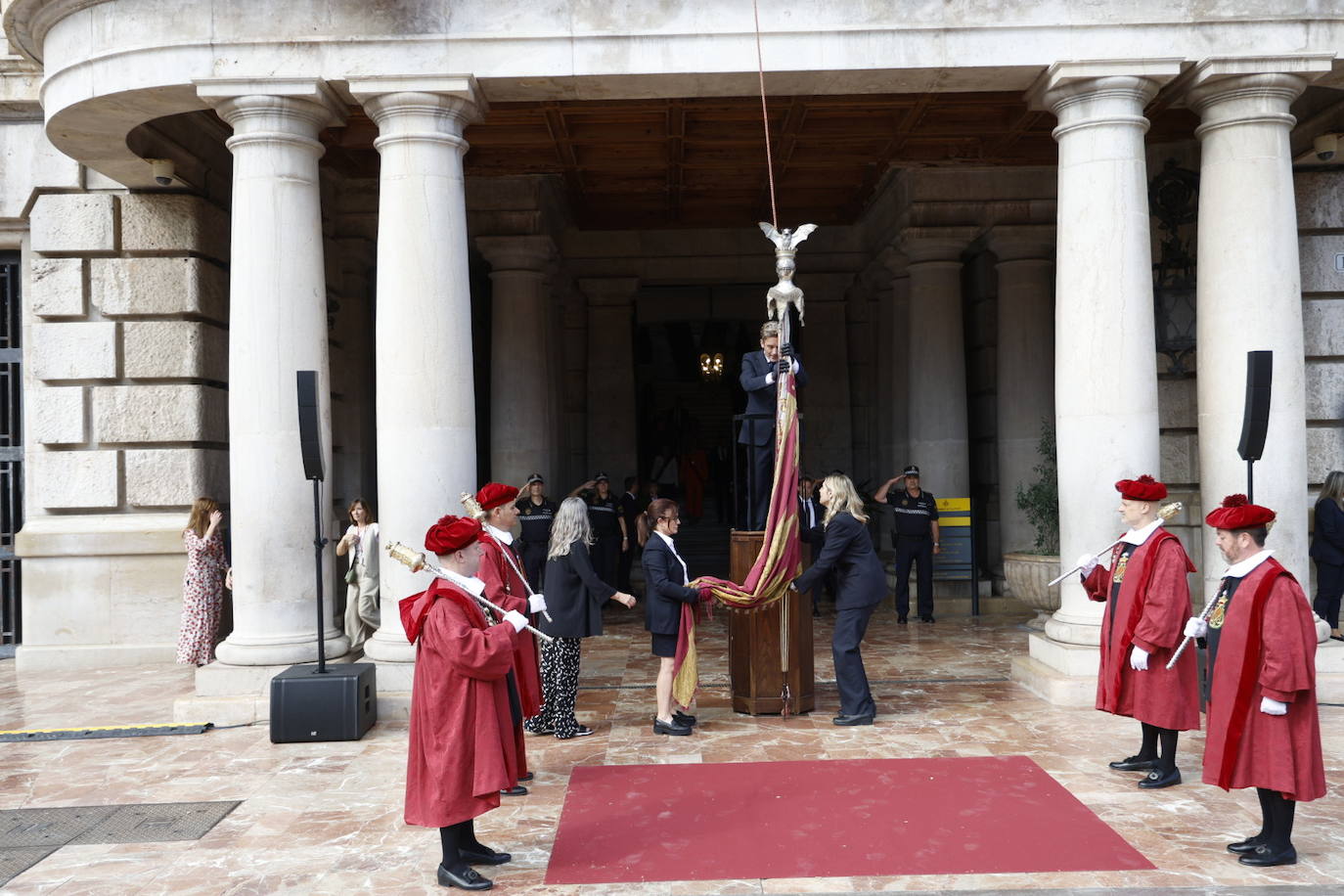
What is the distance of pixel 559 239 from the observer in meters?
17.0

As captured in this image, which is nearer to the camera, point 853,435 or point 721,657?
point 721,657

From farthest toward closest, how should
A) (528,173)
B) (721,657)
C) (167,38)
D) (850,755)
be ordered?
(528,173) → (721,657) → (167,38) → (850,755)

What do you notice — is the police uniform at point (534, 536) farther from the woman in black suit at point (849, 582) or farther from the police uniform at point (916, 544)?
the woman in black suit at point (849, 582)

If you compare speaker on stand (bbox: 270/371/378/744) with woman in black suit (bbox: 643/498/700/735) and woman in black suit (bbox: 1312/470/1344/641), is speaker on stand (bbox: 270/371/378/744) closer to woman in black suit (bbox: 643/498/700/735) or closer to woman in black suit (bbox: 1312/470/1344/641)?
woman in black suit (bbox: 643/498/700/735)

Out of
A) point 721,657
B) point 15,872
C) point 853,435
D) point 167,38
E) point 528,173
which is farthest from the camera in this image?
point 853,435

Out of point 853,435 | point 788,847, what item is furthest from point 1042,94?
point 853,435

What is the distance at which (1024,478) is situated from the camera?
1501 cm

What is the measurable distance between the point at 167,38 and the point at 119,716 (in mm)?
5670

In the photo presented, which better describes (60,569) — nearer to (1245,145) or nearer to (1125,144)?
(1125,144)

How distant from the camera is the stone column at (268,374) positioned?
9.05 meters

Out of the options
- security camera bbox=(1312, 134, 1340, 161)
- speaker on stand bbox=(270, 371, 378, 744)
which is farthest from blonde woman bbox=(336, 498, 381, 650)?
security camera bbox=(1312, 134, 1340, 161)

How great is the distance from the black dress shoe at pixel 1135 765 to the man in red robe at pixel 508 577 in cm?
378

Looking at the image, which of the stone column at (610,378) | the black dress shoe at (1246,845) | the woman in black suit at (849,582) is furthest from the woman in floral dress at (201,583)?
the black dress shoe at (1246,845)

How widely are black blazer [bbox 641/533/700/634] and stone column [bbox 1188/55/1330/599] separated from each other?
15.3ft
